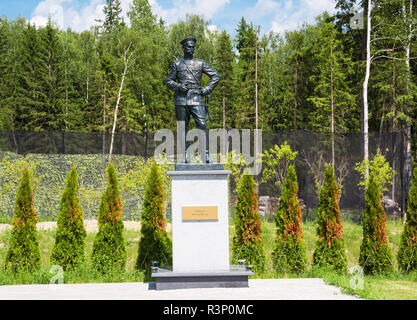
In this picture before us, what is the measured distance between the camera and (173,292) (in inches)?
218

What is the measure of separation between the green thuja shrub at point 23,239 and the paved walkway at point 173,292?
91 centimetres

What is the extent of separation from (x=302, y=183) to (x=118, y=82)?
13.1 metres

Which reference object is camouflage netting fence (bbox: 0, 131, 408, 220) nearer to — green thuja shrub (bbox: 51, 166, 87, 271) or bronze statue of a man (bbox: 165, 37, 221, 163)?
green thuja shrub (bbox: 51, 166, 87, 271)

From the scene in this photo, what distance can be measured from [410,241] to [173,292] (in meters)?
4.55

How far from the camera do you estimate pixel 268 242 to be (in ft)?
32.0

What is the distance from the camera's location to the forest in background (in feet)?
62.0

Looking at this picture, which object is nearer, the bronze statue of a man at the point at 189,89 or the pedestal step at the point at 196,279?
the pedestal step at the point at 196,279

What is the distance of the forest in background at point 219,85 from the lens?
62.0ft

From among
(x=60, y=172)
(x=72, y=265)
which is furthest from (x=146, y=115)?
(x=72, y=265)

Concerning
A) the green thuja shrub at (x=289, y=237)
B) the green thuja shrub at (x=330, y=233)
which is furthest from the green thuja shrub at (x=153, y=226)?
the green thuja shrub at (x=330, y=233)

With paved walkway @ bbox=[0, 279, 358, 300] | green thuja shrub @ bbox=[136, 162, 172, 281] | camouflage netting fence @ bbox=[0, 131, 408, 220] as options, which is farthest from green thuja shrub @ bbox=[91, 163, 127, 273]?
camouflage netting fence @ bbox=[0, 131, 408, 220]

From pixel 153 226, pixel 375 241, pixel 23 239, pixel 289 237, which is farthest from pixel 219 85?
pixel 23 239

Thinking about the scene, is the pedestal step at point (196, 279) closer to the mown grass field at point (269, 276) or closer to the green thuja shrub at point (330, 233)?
the mown grass field at point (269, 276)

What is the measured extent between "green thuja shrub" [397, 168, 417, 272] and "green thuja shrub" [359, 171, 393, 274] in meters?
0.30
